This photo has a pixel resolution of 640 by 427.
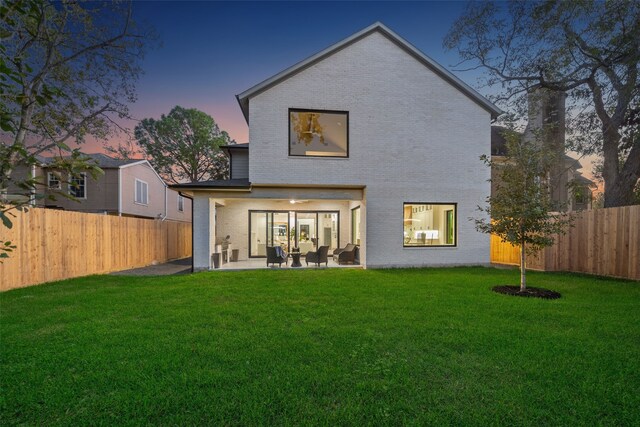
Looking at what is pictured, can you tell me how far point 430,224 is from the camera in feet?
41.0

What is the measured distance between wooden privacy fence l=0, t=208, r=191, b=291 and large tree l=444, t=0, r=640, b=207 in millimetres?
16370

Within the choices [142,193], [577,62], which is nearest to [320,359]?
[577,62]

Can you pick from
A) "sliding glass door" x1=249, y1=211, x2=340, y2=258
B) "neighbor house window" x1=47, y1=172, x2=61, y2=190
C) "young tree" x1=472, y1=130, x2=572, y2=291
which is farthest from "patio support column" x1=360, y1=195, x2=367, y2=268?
"neighbor house window" x1=47, y1=172, x2=61, y2=190

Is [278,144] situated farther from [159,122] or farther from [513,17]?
[159,122]

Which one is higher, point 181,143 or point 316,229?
point 181,143

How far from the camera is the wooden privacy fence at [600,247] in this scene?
9180 millimetres

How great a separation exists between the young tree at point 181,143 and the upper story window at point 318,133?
20940mm

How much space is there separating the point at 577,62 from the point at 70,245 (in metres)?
20.3

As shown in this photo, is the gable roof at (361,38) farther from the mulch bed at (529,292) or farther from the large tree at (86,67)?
the mulch bed at (529,292)

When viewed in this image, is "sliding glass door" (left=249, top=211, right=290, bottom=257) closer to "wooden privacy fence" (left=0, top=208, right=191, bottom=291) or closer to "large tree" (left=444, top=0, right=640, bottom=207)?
"wooden privacy fence" (left=0, top=208, right=191, bottom=291)

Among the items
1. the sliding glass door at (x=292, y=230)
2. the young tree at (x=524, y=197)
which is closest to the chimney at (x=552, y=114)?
the young tree at (x=524, y=197)

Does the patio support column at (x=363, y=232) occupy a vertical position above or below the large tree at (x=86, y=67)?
below

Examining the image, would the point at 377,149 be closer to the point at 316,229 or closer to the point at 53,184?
the point at 316,229

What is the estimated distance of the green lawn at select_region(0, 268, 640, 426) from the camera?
290cm
